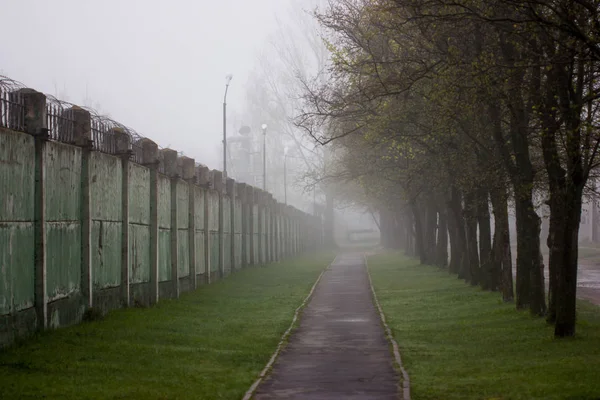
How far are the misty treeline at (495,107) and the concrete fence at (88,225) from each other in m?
4.26

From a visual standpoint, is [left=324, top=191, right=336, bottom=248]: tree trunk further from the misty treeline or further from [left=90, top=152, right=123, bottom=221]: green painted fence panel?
A: [left=90, top=152, right=123, bottom=221]: green painted fence panel

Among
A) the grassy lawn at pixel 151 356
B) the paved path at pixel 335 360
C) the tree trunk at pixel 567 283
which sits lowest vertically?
the paved path at pixel 335 360

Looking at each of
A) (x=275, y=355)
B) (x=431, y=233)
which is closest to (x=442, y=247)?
(x=431, y=233)

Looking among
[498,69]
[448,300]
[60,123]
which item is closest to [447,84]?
[498,69]

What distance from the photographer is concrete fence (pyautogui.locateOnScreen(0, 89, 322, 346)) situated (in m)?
13.7

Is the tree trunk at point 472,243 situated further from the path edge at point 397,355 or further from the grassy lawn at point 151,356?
the grassy lawn at point 151,356

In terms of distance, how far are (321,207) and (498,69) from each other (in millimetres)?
89973

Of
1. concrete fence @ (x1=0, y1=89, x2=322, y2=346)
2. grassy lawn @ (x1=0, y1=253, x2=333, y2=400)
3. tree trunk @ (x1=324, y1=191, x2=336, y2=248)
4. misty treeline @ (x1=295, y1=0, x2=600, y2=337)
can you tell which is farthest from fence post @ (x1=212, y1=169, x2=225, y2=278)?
tree trunk @ (x1=324, y1=191, x2=336, y2=248)

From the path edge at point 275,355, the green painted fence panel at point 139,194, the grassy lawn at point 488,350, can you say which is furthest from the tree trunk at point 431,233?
the green painted fence panel at point 139,194

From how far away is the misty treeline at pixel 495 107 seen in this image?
15.4 meters

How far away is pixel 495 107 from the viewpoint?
20.8 m

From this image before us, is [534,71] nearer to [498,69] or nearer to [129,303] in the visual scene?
[498,69]

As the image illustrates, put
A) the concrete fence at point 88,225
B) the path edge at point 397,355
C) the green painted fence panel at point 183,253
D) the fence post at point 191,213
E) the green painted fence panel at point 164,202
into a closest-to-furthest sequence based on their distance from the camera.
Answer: the path edge at point 397,355
the concrete fence at point 88,225
the green painted fence panel at point 164,202
the green painted fence panel at point 183,253
the fence post at point 191,213

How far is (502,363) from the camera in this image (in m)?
14.0
